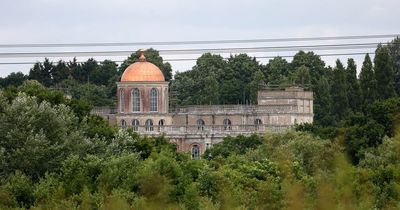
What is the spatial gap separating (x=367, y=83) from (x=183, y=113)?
17.7m

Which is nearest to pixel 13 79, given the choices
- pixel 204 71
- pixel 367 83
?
pixel 204 71

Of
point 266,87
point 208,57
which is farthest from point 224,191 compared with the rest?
point 208,57

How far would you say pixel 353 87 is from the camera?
101688mm

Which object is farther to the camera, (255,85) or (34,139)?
(255,85)

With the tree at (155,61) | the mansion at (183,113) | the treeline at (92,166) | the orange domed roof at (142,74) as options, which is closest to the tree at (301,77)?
the mansion at (183,113)

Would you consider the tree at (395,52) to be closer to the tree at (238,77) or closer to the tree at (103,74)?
the tree at (238,77)

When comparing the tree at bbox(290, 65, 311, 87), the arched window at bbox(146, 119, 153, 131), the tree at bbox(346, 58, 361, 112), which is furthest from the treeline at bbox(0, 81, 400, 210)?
the tree at bbox(290, 65, 311, 87)

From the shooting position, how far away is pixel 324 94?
11181cm

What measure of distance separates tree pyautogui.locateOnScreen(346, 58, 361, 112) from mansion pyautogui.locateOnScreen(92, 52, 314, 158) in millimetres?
5145

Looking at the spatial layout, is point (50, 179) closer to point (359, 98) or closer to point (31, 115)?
point (31, 115)

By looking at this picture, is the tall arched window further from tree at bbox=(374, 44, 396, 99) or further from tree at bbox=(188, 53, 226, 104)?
tree at bbox=(188, 53, 226, 104)

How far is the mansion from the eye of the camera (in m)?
106

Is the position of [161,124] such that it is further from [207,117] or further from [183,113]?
[207,117]

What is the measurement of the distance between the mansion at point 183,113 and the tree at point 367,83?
6.70 m
